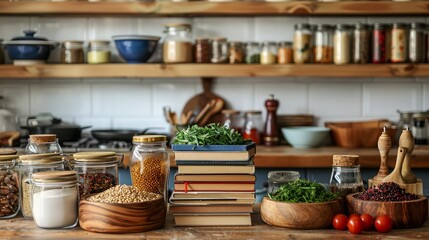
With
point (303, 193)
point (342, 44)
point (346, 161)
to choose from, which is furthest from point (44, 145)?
point (342, 44)

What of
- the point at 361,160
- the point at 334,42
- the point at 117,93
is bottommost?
the point at 361,160

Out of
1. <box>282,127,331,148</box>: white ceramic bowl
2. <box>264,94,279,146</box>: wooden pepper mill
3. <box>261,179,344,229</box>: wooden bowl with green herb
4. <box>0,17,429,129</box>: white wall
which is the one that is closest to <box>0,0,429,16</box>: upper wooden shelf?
<box>0,17,429,129</box>: white wall

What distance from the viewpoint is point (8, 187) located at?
94.6 inches

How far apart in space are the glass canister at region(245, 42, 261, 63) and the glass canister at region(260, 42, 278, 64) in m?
0.03

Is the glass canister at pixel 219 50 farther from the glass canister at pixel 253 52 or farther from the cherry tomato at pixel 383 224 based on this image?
the cherry tomato at pixel 383 224

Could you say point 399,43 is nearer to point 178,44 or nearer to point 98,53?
point 178,44

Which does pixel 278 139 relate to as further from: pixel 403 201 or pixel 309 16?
pixel 403 201

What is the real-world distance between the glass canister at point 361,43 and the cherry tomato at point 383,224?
246 centimetres

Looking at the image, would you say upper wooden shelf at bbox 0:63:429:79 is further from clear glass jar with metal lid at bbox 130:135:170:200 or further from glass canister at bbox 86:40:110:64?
clear glass jar with metal lid at bbox 130:135:170:200

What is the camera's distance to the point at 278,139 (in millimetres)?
4684

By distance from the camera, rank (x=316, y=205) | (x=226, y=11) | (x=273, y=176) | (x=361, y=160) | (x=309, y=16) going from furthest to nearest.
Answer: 1. (x=309, y=16)
2. (x=226, y=11)
3. (x=361, y=160)
4. (x=273, y=176)
5. (x=316, y=205)

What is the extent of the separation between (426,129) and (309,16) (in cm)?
109

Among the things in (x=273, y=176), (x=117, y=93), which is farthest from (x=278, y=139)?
(x=273, y=176)

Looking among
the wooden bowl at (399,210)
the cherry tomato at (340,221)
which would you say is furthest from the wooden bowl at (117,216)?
the wooden bowl at (399,210)
